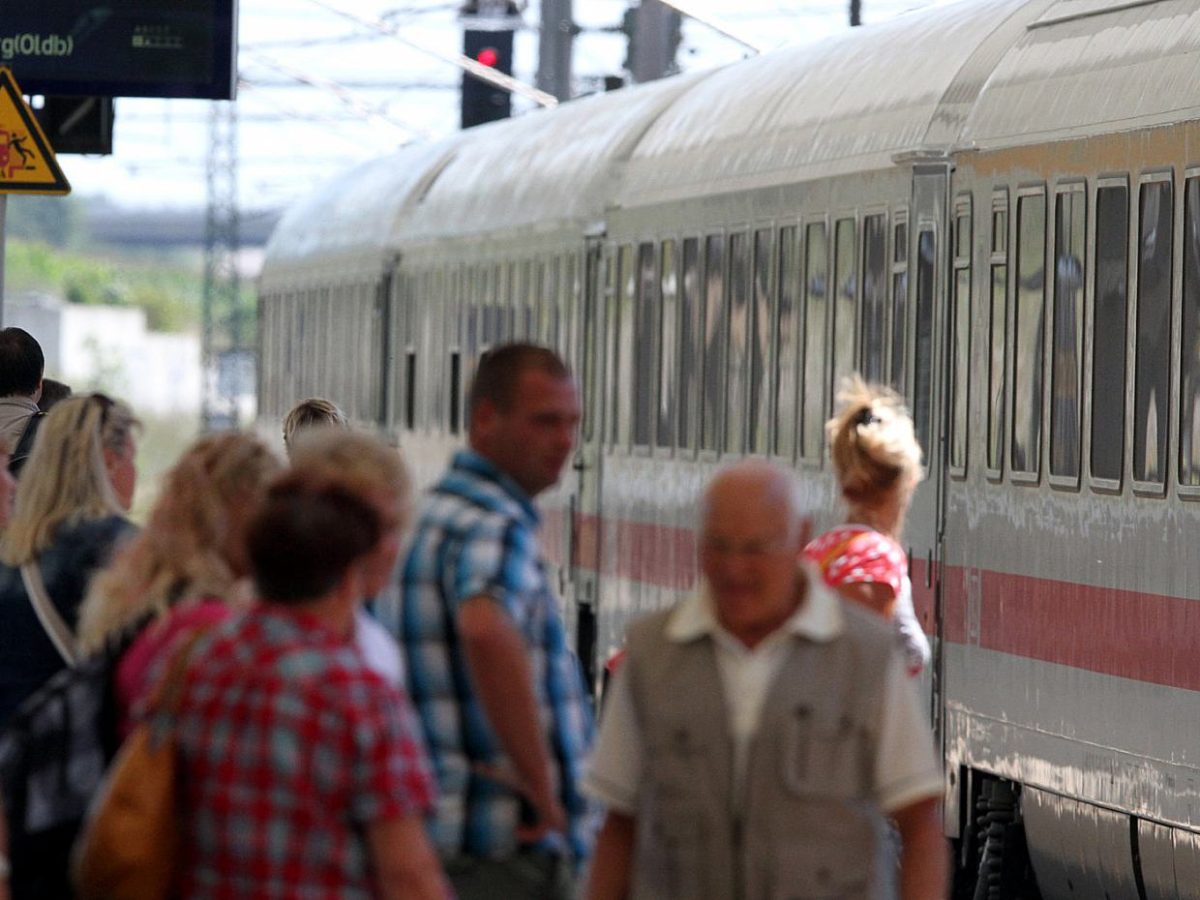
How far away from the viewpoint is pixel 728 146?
1599 centimetres

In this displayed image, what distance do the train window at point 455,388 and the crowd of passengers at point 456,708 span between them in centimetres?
1513

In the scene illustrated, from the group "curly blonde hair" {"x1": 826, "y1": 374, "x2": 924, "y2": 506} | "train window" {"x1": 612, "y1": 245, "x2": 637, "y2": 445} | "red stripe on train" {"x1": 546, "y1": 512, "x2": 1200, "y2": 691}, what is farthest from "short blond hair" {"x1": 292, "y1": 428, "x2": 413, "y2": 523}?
"train window" {"x1": 612, "y1": 245, "x2": 637, "y2": 445}

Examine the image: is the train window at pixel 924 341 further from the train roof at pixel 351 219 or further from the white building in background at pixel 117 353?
the white building in background at pixel 117 353

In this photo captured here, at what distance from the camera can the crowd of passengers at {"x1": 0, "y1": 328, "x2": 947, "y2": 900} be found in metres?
5.02

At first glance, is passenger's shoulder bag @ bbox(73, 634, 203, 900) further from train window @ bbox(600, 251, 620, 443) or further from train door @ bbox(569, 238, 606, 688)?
train door @ bbox(569, 238, 606, 688)

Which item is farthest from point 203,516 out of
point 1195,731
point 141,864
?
point 1195,731

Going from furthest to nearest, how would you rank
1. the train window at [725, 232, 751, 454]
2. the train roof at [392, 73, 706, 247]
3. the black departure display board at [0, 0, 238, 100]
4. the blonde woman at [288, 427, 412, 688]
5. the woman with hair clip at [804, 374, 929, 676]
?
the train roof at [392, 73, 706, 247] < the train window at [725, 232, 751, 454] < the black departure display board at [0, 0, 238, 100] < the woman with hair clip at [804, 374, 929, 676] < the blonde woman at [288, 427, 412, 688]

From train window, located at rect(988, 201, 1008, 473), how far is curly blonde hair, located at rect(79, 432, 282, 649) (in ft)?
19.7

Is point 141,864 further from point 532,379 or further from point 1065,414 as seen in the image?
point 1065,414

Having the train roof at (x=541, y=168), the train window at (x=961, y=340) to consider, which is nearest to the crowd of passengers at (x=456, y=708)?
the train window at (x=961, y=340)

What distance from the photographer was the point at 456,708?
20.1ft

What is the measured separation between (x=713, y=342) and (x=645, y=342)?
1.30 metres

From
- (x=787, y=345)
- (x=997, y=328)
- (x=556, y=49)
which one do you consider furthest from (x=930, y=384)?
(x=556, y=49)

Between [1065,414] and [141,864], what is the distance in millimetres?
6609
